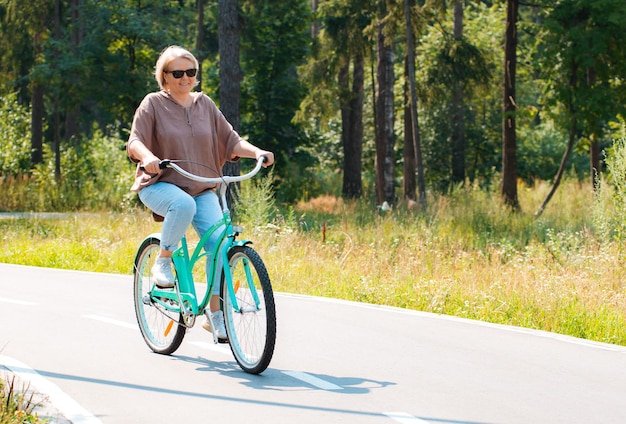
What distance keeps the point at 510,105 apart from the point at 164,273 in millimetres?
19523

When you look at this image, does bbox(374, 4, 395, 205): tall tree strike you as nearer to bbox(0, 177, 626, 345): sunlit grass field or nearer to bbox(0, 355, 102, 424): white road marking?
bbox(0, 177, 626, 345): sunlit grass field

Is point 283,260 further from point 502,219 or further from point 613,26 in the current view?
point 613,26

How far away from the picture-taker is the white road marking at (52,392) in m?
6.04

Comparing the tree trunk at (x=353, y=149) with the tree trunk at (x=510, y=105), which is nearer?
the tree trunk at (x=510, y=105)

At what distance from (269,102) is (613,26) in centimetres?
1273

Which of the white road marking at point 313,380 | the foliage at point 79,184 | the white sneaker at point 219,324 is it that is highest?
the white sneaker at point 219,324

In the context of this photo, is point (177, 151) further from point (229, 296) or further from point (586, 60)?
point (586, 60)

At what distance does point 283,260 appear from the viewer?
47.0 ft

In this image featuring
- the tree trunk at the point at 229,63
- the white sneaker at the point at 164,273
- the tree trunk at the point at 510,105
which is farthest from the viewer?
the tree trunk at the point at 510,105

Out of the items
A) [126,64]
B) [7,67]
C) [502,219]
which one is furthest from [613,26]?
[7,67]

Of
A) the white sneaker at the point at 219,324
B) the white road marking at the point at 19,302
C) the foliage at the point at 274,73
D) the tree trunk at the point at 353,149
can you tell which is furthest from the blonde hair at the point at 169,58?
the tree trunk at the point at 353,149

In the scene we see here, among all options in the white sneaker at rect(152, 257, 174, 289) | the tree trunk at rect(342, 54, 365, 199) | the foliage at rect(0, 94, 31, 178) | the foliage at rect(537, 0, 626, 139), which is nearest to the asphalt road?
the white sneaker at rect(152, 257, 174, 289)

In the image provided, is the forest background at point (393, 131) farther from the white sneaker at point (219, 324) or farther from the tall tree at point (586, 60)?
the white sneaker at point (219, 324)

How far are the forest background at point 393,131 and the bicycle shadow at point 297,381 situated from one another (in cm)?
317
